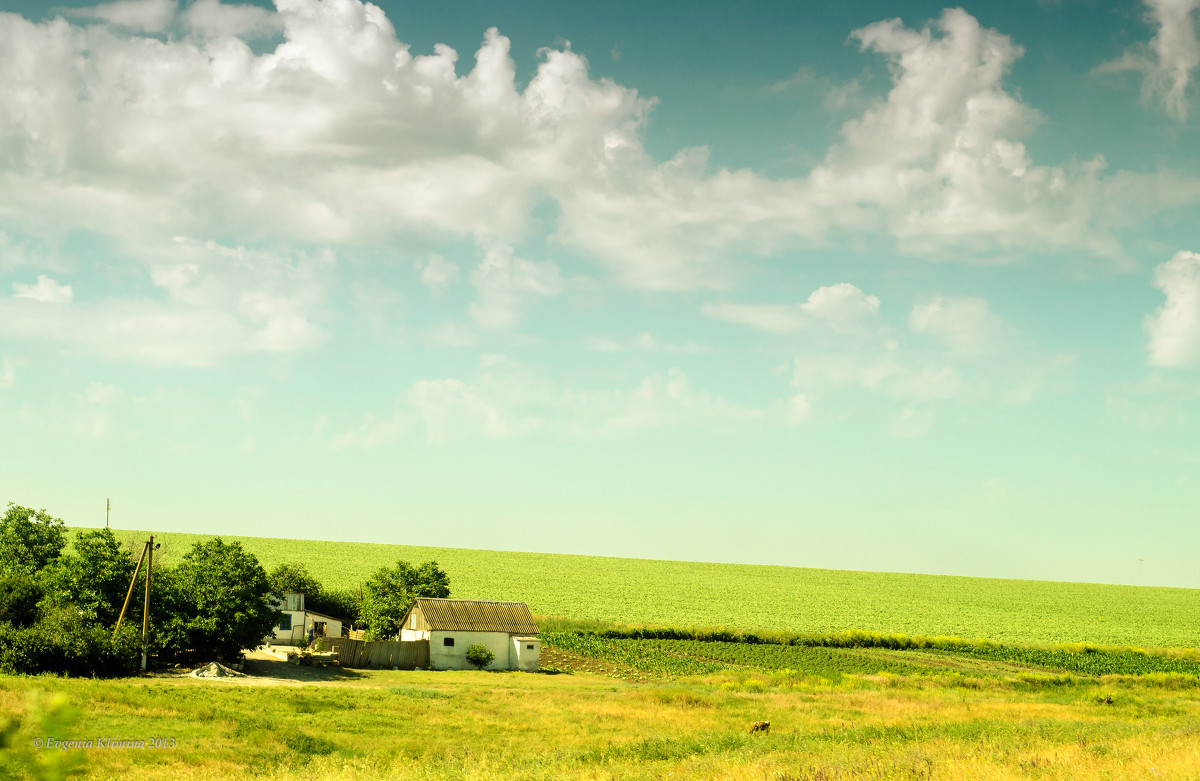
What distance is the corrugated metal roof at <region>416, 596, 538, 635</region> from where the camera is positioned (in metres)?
66.1

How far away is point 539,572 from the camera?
167250mm

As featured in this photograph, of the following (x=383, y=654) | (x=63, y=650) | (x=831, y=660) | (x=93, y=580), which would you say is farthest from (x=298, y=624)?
(x=831, y=660)

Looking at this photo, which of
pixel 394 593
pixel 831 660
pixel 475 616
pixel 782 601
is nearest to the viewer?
pixel 475 616

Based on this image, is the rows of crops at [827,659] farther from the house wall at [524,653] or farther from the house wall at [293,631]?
the house wall at [293,631]

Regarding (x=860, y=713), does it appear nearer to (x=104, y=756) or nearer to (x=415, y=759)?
(x=415, y=759)

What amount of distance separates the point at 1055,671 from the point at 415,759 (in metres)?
68.6

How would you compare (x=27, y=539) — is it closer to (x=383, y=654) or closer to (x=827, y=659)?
(x=383, y=654)

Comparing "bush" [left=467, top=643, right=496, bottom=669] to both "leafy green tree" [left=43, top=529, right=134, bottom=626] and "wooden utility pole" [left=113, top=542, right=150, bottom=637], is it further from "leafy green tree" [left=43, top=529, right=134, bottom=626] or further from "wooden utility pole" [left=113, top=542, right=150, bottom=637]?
"leafy green tree" [left=43, top=529, right=134, bottom=626]

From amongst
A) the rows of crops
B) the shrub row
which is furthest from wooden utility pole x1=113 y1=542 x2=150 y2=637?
the rows of crops

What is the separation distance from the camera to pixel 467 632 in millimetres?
66125

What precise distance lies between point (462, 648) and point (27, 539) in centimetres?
4135

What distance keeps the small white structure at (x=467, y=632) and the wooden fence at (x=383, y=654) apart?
0.98m

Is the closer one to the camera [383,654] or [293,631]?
[383,654]

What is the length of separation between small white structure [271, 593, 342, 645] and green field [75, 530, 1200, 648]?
56.2 ft
